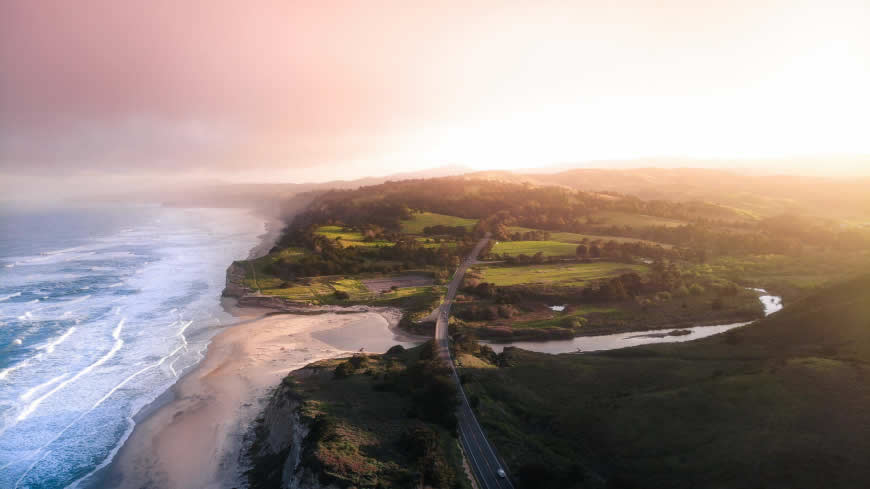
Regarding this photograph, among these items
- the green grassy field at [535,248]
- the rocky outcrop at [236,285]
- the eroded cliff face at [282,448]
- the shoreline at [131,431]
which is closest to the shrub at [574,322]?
the green grassy field at [535,248]

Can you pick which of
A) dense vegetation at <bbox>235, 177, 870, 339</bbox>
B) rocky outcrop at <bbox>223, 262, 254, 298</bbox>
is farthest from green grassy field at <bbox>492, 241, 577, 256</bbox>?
rocky outcrop at <bbox>223, 262, 254, 298</bbox>

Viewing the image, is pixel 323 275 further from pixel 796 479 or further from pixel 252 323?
pixel 796 479

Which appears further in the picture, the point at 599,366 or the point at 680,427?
the point at 599,366

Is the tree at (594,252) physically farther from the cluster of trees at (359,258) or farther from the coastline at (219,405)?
the coastline at (219,405)

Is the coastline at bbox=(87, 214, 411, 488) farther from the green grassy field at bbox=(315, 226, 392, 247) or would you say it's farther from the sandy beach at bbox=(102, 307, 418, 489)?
the green grassy field at bbox=(315, 226, 392, 247)

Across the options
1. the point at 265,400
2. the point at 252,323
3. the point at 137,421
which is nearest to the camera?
the point at 137,421

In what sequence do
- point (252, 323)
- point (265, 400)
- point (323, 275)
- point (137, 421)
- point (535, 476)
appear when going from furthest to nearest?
1. point (323, 275)
2. point (252, 323)
3. point (265, 400)
4. point (137, 421)
5. point (535, 476)

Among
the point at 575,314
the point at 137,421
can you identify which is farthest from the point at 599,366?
the point at 137,421
